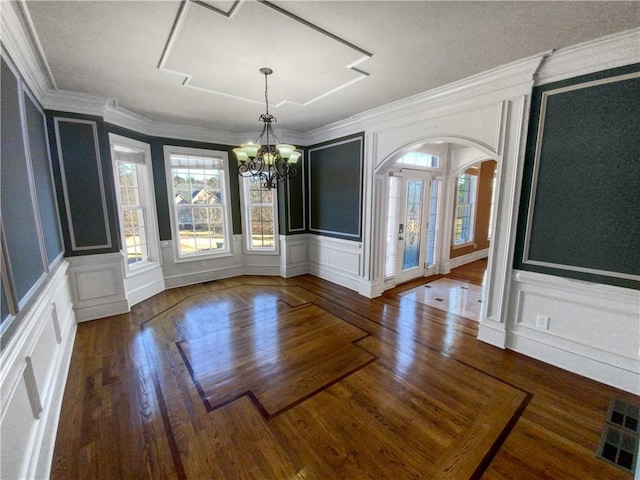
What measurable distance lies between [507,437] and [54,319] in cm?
373

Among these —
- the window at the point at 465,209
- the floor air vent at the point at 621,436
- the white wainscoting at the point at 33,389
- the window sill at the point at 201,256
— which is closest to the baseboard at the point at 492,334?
the floor air vent at the point at 621,436

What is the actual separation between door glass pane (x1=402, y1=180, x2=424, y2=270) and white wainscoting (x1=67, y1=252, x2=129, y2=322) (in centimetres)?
446

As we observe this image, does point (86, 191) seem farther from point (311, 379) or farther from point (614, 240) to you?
point (614, 240)

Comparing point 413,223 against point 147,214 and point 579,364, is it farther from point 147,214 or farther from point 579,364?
point 147,214

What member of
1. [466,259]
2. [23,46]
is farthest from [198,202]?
[466,259]

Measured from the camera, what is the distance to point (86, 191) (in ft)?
11.0

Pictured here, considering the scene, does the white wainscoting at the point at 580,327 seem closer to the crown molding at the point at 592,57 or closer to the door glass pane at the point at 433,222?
the crown molding at the point at 592,57

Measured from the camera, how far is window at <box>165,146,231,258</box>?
15.3 ft

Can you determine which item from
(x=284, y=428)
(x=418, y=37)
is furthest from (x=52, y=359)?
(x=418, y=37)

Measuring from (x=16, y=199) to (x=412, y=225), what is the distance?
4.90 m

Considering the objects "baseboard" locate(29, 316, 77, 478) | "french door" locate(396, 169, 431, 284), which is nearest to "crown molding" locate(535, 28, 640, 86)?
"french door" locate(396, 169, 431, 284)

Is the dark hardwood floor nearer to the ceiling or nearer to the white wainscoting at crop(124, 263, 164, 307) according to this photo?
the white wainscoting at crop(124, 263, 164, 307)

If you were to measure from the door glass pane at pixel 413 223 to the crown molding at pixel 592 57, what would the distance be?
245 cm

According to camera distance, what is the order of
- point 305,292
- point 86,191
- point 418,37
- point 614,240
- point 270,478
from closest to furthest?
point 270,478 → point 418,37 → point 614,240 → point 86,191 → point 305,292
